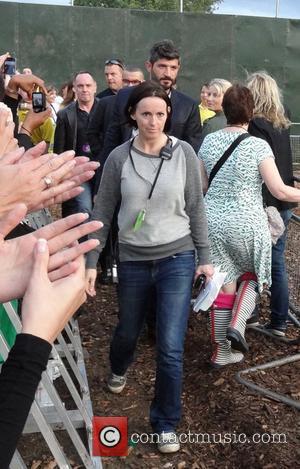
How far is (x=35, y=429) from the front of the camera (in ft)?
9.11

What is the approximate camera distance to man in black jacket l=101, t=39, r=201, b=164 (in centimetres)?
397

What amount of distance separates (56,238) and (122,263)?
5.79 ft

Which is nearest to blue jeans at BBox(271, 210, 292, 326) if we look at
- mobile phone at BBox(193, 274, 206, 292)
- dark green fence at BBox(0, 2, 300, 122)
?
mobile phone at BBox(193, 274, 206, 292)

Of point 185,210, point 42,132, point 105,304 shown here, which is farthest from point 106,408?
point 42,132

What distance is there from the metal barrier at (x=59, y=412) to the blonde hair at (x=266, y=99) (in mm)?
1911

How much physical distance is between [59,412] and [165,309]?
2.51 ft

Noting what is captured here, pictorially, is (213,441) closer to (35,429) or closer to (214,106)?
(35,429)

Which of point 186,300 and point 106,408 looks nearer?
point 186,300

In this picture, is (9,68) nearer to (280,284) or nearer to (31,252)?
(280,284)

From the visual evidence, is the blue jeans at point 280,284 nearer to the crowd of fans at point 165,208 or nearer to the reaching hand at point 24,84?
the crowd of fans at point 165,208

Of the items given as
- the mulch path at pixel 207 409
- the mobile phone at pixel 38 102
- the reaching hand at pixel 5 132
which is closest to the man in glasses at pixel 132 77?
the mobile phone at pixel 38 102

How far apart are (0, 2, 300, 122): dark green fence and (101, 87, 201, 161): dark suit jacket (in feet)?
27.0

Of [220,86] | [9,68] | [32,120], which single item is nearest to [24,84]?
[32,120]

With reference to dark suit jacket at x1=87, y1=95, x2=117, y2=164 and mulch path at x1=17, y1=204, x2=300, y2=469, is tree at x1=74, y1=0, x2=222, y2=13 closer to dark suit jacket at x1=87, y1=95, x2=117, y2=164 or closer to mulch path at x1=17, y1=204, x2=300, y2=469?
dark suit jacket at x1=87, y1=95, x2=117, y2=164
